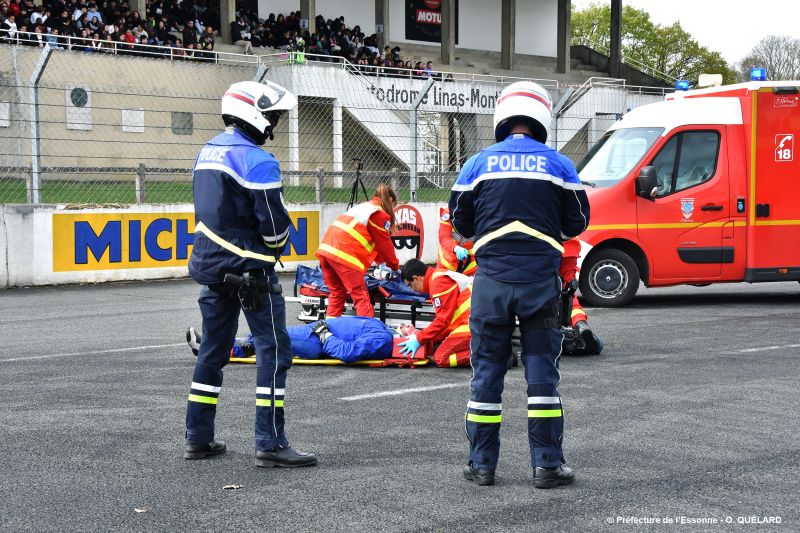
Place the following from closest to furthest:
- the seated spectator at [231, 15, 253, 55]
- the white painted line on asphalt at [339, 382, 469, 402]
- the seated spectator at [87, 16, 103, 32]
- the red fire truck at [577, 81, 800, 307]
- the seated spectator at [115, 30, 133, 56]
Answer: the white painted line on asphalt at [339, 382, 469, 402], the red fire truck at [577, 81, 800, 307], the seated spectator at [115, 30, 133, 56], the seated spectator at [87, 16, 103, 32], the seated spectator at [231, 15, 253, 55]

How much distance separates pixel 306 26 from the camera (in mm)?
38219

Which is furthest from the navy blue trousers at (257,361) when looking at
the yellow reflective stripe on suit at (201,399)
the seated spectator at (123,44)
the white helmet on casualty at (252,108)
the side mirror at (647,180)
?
the seated spectator at (123,44)

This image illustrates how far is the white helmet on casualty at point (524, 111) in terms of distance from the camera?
5289mm

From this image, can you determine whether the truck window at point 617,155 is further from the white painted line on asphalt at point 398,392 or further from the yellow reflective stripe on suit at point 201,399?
the yellow reflective stripe on suit at point 201,399

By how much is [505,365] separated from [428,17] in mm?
41882

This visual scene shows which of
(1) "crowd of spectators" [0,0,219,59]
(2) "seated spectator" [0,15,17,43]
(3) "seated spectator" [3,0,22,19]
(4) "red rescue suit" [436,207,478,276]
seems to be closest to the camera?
(4) "red rescue suit" [436,207,478,276]

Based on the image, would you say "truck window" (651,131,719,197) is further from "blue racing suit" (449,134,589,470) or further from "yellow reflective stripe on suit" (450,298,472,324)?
"blue racing suit" (449,134,589,470)

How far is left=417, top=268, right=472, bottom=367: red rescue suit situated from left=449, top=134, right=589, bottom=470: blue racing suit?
10.3 ft

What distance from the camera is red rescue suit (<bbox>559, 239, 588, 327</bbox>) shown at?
6553 mm

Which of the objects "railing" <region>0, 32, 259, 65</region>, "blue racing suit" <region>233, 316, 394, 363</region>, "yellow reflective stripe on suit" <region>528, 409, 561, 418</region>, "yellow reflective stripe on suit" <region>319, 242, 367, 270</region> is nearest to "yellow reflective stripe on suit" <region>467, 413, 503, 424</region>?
"yellow reflective stripe on suit" <region>528, 409, 561, 418</region>

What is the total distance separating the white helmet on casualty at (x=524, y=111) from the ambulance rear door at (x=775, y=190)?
321 inches

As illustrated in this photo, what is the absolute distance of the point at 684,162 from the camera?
41.6 feet

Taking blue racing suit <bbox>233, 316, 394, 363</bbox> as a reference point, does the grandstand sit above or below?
above

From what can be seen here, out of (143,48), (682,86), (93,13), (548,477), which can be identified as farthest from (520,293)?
(93,13)
